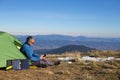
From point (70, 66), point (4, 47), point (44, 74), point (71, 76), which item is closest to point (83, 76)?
point (71, 76)

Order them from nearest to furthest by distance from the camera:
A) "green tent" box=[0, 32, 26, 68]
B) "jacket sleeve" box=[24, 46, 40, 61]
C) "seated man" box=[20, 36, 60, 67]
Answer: "green tent" box=[0, 32, 26, 68] → "seated man" box=[20, 36, 60, 67] → "jacket sleeve" box=[24, 46, 40, 61]

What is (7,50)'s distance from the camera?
15.9 m

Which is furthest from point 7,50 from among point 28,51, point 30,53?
point 30,53

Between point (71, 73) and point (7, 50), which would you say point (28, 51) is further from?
point (71, 73)

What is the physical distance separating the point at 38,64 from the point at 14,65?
165cm

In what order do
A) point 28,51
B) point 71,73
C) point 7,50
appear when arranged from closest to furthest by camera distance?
1. point 71,73
2. point 7,50
3. point 28,51

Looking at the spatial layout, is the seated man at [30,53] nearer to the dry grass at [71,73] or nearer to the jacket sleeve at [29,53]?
the jacket sleeve at [29,53]

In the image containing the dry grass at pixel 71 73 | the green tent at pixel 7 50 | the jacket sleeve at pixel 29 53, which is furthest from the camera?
the jacket sleeve at pixel 29 53

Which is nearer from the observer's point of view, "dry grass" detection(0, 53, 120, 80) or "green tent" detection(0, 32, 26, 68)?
"dry grass" detection(0, 53, 120, 80)

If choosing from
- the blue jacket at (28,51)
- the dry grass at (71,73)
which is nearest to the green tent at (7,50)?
the blue jacket at (28,51)

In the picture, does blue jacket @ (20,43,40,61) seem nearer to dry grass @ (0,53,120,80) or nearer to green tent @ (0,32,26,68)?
green tent @ (0,32,26,68)

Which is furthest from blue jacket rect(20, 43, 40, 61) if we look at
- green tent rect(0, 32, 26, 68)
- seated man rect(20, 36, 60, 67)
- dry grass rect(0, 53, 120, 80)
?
dry grass rect(0, 53, 120, 80)

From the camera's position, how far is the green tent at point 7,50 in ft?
50.8

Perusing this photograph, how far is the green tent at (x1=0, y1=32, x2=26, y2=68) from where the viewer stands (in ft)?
50.8
